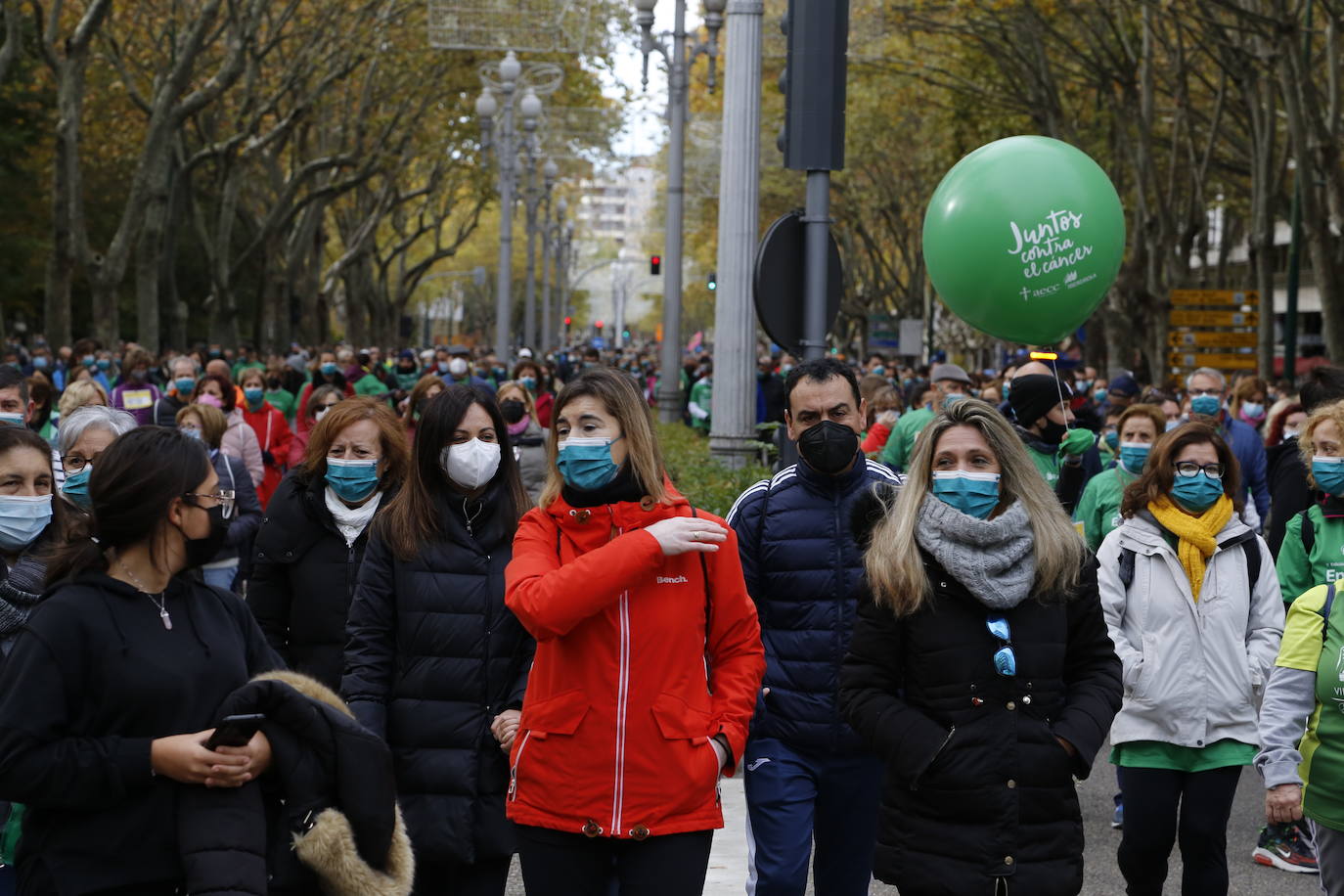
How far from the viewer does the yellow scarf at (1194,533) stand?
5785 mm

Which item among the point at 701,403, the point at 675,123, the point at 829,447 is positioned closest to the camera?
the point at 829,447

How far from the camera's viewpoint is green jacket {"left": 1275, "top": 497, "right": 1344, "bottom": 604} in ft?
20.8

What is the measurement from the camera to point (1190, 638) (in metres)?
5.73

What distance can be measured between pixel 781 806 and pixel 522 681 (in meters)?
0.87

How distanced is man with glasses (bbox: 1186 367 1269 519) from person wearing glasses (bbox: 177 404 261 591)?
5506 mm

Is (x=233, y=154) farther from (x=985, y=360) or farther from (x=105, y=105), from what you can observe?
(x=985, y=360)

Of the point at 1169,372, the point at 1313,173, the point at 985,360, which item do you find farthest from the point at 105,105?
the point at 985,360


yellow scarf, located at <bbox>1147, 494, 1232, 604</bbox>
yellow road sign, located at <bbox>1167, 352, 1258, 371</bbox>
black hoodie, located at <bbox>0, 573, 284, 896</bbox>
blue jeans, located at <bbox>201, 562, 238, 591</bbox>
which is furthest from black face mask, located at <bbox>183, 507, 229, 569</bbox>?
yellow road sign, located at <bbox>1167, 352, 1258, 371</bbox>

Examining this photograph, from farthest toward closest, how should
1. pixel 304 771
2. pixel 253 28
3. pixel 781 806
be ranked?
pixel 253 28, pixel 781 806, pixel 304 771

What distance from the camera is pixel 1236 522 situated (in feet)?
19.3

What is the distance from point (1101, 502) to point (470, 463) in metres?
3.81

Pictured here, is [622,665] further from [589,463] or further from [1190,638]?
[1190,638]

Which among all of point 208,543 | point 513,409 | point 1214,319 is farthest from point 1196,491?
point 1214,319

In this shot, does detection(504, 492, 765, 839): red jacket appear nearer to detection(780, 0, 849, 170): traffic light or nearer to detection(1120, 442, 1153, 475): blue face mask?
detection(780, 0, 849, 170): traffic light
